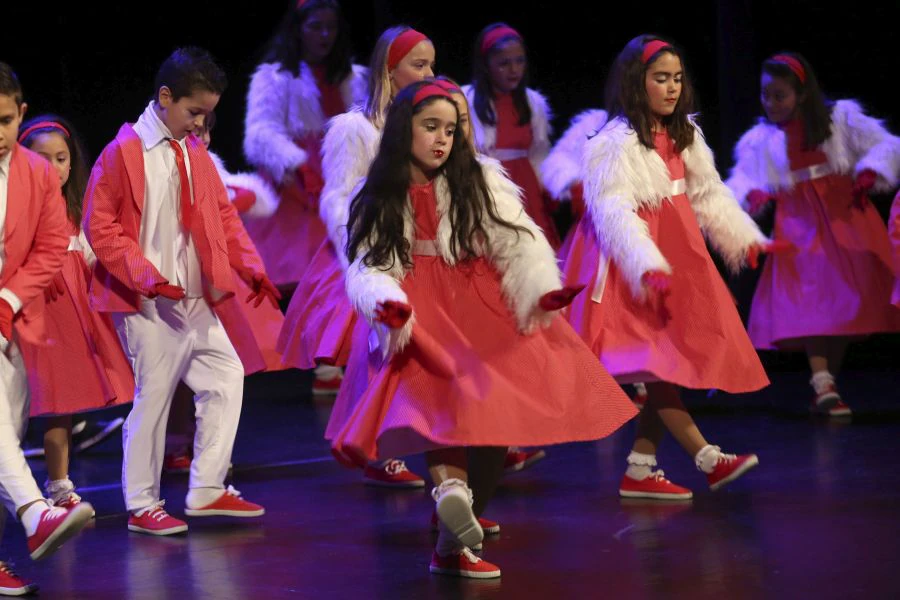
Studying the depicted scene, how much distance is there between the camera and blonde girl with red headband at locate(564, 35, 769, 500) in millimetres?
4211

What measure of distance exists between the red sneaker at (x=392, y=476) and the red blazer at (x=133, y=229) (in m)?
0.80

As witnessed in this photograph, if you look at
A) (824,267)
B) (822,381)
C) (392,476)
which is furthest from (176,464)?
(824,267)

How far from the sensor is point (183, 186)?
4090 millimetres

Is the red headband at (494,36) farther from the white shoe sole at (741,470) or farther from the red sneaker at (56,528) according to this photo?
the red sneaker at (56,528)

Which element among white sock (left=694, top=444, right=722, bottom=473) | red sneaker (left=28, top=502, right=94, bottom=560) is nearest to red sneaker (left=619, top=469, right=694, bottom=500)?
white sock (left=694, top=444, right=722, bottom=473)

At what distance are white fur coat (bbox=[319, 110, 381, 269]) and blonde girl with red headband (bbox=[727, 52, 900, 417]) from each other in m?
2.04

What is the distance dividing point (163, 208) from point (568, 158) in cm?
182

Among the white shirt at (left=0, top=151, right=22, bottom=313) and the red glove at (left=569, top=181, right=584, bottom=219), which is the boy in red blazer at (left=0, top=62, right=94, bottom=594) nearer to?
the white shirt at (left=0, top=151, right=22, bottom=313)

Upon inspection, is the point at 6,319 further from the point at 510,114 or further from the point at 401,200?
the point at 510,114

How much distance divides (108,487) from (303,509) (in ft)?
2.74

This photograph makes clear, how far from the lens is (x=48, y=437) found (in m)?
4.41

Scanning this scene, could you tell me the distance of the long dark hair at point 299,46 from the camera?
5883 millimetres

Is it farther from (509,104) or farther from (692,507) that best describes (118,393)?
(509,104)

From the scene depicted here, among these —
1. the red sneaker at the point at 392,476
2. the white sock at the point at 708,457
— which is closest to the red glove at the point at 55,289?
the red sneaker at the point at 392,476
